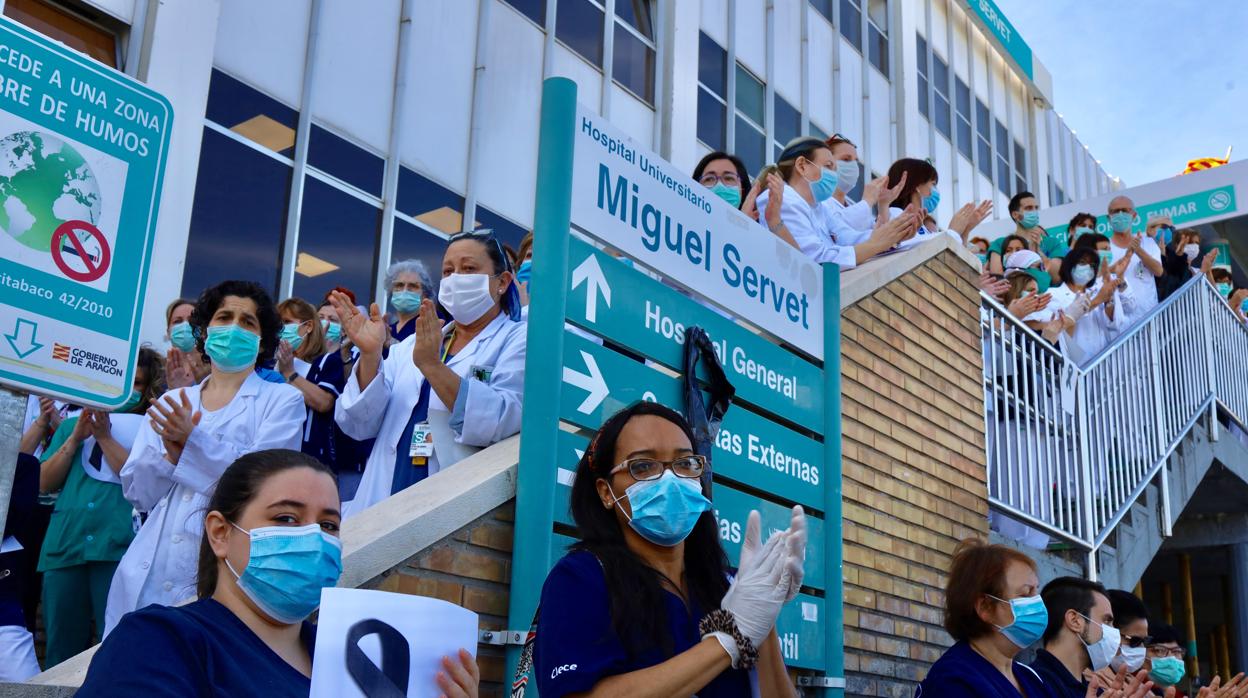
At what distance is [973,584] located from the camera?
4586 millimetres

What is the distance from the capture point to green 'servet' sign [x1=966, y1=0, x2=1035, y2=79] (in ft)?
80.5

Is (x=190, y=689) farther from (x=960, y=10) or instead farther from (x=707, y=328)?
(x=960, y=10)

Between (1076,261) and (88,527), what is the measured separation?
7976 mm

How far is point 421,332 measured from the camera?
389 cm

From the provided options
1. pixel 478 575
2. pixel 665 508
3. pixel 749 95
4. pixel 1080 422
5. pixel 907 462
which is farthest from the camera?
pixel 749 95

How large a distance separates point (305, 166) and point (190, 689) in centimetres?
817

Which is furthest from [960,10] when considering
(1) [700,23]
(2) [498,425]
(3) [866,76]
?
(2) [498,425]

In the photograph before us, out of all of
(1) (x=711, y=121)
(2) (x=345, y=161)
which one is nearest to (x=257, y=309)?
(2) (x=345, y=161)

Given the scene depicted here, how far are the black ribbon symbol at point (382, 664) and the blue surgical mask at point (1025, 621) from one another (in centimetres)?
274

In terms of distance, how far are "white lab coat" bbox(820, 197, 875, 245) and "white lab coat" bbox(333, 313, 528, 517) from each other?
302cm

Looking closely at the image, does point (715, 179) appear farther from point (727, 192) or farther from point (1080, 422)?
point (1080, 422)

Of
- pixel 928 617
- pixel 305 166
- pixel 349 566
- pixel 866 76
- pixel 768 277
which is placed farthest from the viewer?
pixel 866 76

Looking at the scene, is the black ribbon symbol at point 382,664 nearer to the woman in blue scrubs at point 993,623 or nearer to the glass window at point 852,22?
the woman in blue scrubs at point 993,623

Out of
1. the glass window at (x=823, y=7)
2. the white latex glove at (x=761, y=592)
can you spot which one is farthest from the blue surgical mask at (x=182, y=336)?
the glass window at (x=823, y=7)
